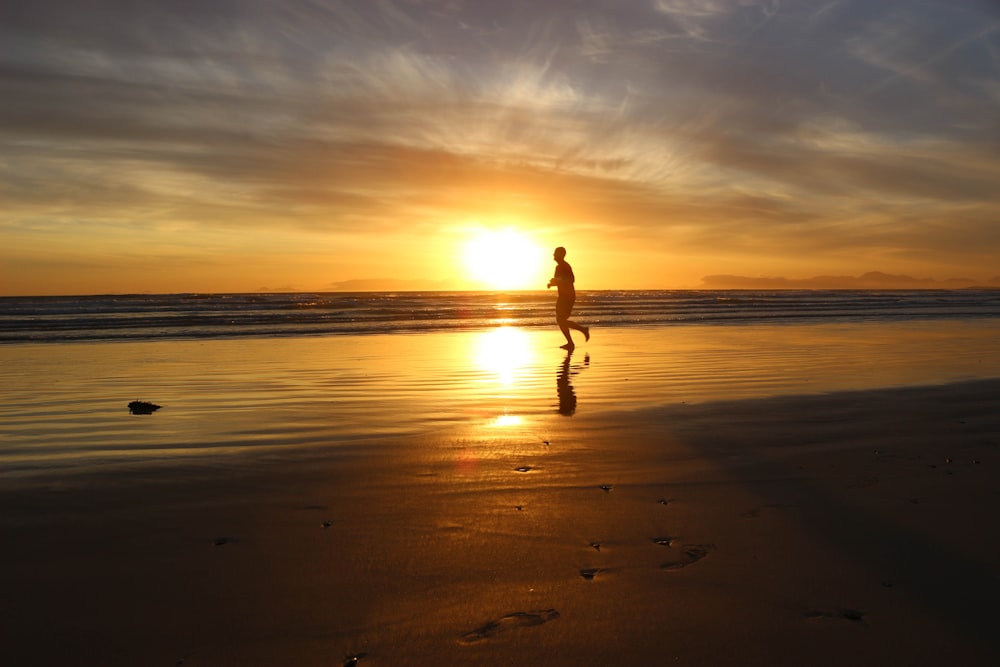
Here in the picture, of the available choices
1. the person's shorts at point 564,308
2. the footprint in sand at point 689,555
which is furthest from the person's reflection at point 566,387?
the footprint in sand at point 689,555

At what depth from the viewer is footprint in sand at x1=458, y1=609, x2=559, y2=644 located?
2877mm

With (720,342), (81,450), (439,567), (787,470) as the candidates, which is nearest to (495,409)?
(787,470)

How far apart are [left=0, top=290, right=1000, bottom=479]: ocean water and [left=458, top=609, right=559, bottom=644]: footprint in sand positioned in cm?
361

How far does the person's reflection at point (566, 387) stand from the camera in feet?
27.8

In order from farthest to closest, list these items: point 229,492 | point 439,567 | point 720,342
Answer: point 720,342
point 229,492
point 439,567

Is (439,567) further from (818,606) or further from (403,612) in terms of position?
(818,606)

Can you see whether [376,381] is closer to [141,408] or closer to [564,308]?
[141,408]

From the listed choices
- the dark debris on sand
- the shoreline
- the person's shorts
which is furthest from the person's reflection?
the dark debris on sand

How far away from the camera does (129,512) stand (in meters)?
4.54

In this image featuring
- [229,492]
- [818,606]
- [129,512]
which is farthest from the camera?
[229,492]

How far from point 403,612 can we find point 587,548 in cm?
117

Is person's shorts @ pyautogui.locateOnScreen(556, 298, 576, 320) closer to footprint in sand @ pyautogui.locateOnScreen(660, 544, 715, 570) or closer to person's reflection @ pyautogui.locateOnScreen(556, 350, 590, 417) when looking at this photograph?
person's reflection @ pyautogui.locateOnScreen(556, 350, 590, 417)

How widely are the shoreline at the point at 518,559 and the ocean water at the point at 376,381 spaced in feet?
3.56

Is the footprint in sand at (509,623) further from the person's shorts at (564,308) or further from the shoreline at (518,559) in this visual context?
the person's shorts at (564,308)
